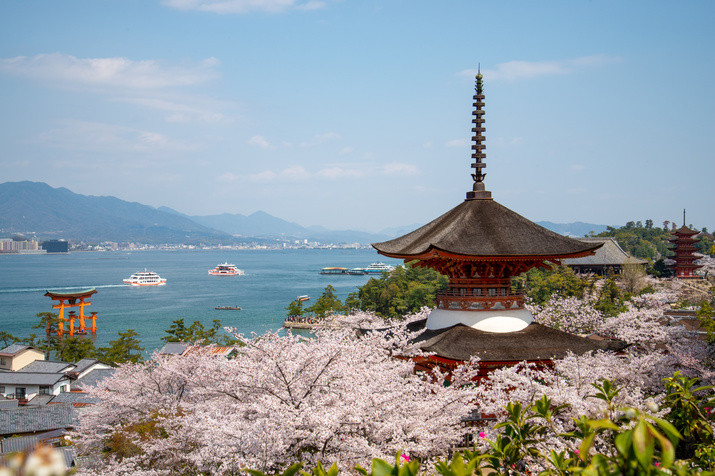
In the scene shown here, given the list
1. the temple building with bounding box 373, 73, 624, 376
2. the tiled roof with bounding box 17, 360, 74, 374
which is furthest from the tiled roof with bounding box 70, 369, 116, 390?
the temple building with bounding box 373, 73, 624, 376

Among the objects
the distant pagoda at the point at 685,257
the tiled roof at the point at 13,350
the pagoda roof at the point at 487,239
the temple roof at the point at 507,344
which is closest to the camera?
the temple roof at the point at 507,344

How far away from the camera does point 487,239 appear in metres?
12.4

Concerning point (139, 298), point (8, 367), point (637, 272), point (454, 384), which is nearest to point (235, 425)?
point (454, 384)

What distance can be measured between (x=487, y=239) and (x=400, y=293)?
33902 mm

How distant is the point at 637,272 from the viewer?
40.0 metres

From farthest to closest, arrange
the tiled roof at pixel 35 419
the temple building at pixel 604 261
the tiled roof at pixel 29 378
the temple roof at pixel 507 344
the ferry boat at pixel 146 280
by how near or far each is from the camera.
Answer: the ferry boat at pixel 146 280, the temple building at pixel 604 261, the tiled roof at pixel 29 378, the tiled roof at pixel 35 419, the temple roof at pixel 507 344

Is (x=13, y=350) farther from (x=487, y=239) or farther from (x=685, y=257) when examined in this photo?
(x=685, y=257)

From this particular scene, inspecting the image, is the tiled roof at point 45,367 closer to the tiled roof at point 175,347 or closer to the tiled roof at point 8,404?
the tiled roof at point 175,347

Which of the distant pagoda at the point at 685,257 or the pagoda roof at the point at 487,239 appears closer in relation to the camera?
the pagoda roof at the point at 487,239

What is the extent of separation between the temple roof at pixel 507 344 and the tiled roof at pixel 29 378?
2380 cm

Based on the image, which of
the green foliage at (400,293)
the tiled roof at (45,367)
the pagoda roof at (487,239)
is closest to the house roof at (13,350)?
the tiled roof at (45,367)

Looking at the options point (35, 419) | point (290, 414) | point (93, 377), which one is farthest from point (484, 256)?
point (93, 377)

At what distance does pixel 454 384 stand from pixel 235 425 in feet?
14.8

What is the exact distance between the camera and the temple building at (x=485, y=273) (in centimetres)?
1162
